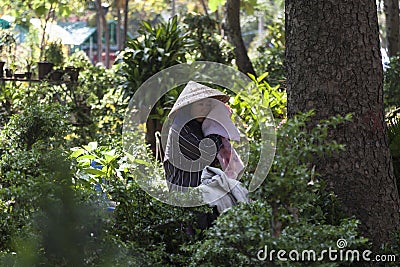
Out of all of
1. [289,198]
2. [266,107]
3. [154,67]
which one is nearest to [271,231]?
[289,198]

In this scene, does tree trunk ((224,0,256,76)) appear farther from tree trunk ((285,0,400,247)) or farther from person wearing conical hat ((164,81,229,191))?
tree trunk ((285,0,400,247))

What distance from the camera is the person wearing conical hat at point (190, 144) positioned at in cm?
473

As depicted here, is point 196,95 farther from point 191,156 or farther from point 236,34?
point 236,34

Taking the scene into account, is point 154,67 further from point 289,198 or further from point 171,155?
point 289,198

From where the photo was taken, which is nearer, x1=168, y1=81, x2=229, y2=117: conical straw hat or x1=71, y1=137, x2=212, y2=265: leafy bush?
x1=71, y1=137, x2=212, y2=265: leafy bush

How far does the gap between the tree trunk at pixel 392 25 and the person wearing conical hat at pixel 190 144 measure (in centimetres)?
726

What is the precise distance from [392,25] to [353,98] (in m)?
8.00

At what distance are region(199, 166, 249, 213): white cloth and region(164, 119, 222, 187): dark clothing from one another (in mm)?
463

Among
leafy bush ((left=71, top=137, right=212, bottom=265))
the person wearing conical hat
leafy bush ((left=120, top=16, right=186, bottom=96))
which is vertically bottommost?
leafy bush ((left=71, top=137, right=212, bottom=265))

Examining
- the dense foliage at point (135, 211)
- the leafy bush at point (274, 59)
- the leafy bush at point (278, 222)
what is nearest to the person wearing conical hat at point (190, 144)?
the dense foliage at point (135, 211)

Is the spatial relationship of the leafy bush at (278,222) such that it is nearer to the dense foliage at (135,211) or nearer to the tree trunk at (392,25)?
the dense foliage at (135,211)

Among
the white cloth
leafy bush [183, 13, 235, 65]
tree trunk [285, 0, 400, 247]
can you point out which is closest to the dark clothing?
the white cloth

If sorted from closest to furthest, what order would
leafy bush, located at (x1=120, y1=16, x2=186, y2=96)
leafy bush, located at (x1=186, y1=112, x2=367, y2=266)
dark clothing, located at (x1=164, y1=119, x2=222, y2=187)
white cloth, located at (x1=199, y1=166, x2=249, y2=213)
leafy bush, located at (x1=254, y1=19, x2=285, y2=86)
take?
1. leafy bush, located at (x1=186, y1=112, x2=367, y2=266)
2. white cloth, located at (x1=199, y1=166, x2=249, y2=213)
3. dark clothing, located at (x1=164, y1=119, x2=222, y2=187)
4. leafy bush, located at (x1=120, y1=16, x2=186, y2=96)
5. leafy bush, located at (x1=254, y1=19, x2=285, y2=86)

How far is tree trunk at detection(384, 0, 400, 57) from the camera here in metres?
11.4
